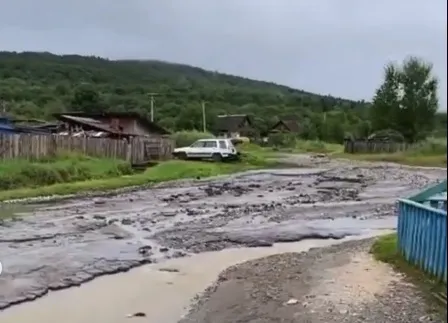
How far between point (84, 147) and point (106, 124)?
12.1 metres

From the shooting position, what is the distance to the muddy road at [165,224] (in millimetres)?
10711

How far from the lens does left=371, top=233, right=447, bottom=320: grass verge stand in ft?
23.2

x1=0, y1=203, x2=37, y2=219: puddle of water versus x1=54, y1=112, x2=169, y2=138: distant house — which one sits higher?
x1=54, y1=112, x2=169, y2=138: distant house

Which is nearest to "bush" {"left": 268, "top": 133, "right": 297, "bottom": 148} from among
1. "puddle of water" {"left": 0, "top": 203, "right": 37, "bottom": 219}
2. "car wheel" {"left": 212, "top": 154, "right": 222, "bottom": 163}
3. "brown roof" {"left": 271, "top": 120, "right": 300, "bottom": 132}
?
"brown roof" {"left": 271, "top": 120, "right": 300, "bottom": 132}

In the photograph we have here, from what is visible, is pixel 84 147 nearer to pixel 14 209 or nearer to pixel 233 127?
pixel 14 209

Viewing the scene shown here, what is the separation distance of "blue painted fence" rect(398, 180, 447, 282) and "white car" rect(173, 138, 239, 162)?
98.6ft

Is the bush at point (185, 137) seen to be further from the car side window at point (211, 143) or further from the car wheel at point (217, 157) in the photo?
the car wheel at point (217, 157)

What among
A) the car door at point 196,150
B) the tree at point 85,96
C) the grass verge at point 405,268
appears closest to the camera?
the grass verge at point 405,268

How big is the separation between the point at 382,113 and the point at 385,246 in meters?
44.6

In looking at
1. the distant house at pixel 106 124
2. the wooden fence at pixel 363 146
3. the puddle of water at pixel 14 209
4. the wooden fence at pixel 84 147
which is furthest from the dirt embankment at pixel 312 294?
the wooden fence at pixel 363 146

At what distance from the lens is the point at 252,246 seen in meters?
13.3

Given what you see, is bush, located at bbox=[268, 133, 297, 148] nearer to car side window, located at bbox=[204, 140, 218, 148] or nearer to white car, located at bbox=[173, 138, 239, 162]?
white car, located at bbox=[173, 138, 239, 162]

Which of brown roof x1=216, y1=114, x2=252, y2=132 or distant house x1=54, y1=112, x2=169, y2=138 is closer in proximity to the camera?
distant house x1=54, y1=112, x2=169, y2=138

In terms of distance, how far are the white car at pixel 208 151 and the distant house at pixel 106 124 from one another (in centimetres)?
354
